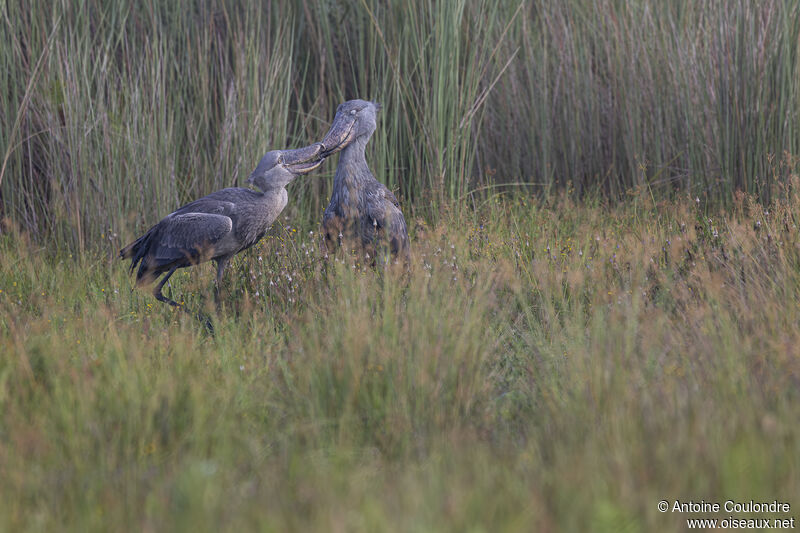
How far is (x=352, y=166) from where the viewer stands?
514cm

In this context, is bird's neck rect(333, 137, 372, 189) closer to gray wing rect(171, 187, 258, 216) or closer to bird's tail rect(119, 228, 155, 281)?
gray wing rect(171, 187, 258, 216)

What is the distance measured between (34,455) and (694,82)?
5.13 metres

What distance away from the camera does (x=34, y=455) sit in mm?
2488

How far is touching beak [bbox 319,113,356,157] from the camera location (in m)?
5.04

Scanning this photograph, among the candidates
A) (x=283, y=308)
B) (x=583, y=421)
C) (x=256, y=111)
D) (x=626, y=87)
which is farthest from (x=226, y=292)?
(x=626, y=87)

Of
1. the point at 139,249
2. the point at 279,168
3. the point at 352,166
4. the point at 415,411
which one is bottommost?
the point at 139,249

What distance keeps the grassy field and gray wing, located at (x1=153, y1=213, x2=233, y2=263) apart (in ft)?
1.00

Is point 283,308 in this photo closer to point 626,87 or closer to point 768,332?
point 768,332

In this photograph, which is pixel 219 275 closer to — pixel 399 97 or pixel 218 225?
pixel 218 225

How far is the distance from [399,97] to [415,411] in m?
3.79

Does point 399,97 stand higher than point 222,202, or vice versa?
point 399,97

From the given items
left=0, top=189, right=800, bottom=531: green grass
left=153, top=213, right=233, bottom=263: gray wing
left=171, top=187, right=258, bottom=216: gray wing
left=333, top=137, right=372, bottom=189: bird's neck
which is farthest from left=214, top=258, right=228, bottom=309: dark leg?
left=333, top=137, right=372, bottom=189: bird's neck

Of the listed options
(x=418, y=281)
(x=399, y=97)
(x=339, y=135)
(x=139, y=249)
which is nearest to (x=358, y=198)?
(x=339, y=135)

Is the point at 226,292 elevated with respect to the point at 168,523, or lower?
lower
